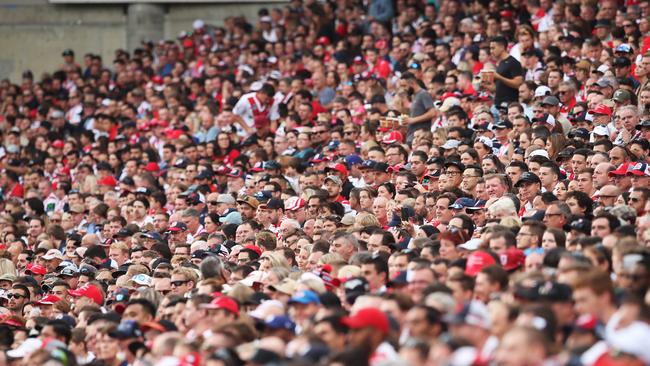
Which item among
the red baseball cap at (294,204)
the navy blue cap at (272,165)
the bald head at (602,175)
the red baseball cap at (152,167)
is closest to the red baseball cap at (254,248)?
the red baseball cap at (294,204)

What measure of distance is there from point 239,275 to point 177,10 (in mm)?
16285

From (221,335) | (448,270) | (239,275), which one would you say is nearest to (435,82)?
(239,275)

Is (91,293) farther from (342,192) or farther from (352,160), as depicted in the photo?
(352,160)

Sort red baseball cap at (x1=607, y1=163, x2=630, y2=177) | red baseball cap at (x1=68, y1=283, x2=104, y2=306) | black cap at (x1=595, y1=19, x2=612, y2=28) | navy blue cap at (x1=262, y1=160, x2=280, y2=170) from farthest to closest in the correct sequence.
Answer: black cap at (x1=595, y1=19, x2=612, y2=28) < navy blue cap at (x1=262, y1=160, x2=280, y2=170) < red baseball cap at (x1=68, y1=283, x2=104, y2=306) < red baseball cap at (x1=607, y1=163, x2=630, y2=177)

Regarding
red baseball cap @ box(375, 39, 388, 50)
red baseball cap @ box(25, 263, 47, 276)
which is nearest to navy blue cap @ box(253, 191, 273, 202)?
red baseball cap @ box(25, 263, 47, 276)

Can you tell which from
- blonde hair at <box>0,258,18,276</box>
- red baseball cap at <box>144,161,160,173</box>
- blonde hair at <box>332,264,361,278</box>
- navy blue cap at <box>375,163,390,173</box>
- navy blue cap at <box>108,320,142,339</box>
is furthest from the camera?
red baseball cap at <box>144,161,160,173</box>

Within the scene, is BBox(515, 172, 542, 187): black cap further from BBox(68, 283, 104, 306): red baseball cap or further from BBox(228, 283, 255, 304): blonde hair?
BBox(68, 283, 104, 306): red baseball cap

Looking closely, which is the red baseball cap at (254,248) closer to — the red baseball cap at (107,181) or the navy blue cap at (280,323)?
the navy blue cap at (280,323)

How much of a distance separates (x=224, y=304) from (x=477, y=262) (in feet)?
6.03

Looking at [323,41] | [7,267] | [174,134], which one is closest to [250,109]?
[174,134]

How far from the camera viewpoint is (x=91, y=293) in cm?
1229

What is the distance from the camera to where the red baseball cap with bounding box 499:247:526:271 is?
912cm

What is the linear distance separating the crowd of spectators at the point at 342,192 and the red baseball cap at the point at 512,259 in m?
0.04

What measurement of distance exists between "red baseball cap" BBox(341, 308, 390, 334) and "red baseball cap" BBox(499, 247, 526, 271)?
1.67 metres
